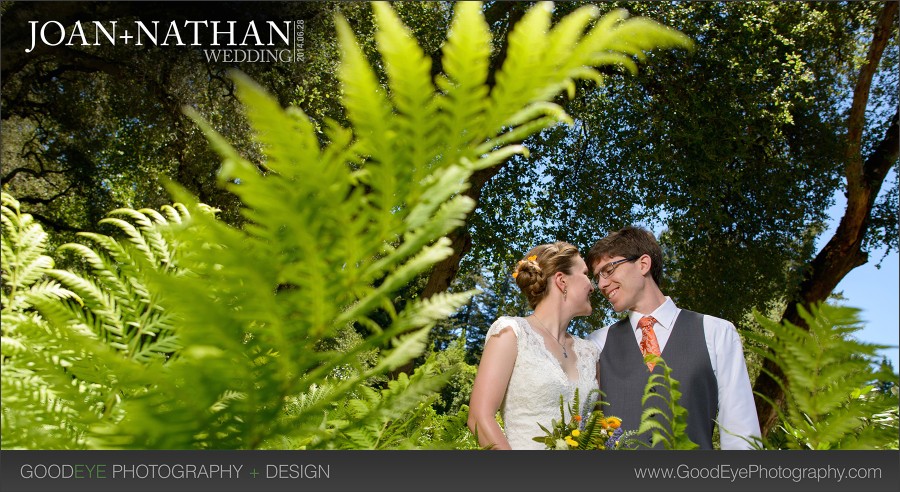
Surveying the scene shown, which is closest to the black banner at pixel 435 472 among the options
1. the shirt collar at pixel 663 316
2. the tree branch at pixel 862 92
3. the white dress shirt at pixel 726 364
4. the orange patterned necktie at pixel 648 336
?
the white dress shirt at pixel 726 364

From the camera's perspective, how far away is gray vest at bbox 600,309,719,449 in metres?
2.92

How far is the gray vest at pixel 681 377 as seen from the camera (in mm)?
2916

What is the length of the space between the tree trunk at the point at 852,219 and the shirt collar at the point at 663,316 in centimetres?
836

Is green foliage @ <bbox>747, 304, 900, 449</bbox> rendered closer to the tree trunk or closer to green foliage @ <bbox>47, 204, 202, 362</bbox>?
green foliage @ <bbox>47, 204, 202, 362</bbox>

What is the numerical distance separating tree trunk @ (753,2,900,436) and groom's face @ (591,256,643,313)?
8154 mm

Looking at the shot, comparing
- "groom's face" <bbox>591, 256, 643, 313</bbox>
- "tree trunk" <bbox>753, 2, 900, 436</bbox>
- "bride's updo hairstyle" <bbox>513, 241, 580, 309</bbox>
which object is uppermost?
"tree trunk" <bbox>753, 2, 900, 436</bbox>

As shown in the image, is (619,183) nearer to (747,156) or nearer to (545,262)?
(747,156)

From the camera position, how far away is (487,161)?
28 cm

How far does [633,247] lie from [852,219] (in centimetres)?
956

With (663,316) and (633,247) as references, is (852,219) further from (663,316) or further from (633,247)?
(663,316)

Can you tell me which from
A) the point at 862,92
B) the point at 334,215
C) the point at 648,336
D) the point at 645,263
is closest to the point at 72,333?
the point at 334,215

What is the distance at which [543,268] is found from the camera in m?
3.96

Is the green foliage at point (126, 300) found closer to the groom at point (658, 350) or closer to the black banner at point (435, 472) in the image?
the black banner at point (435, 472)

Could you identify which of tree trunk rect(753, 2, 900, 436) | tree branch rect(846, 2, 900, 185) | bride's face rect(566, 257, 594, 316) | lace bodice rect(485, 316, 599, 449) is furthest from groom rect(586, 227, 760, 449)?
tree branch rect(846, 2, 900, 185)
